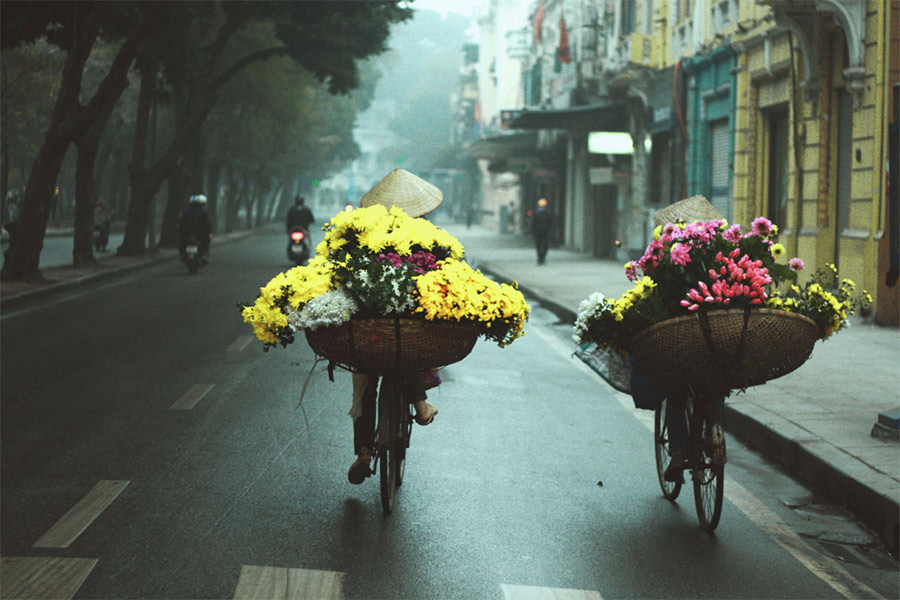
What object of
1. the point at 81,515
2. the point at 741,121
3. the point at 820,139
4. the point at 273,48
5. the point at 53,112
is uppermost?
the point at 273,48

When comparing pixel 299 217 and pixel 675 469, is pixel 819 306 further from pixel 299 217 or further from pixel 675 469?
pixel 299 217

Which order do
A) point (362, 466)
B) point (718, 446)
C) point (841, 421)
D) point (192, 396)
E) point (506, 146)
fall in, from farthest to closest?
1. point (506, 146)
2. point (192, 396)
3. point (841, 421)
4. point (362, 466)
5. point (718, 446)

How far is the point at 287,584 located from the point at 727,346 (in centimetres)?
217

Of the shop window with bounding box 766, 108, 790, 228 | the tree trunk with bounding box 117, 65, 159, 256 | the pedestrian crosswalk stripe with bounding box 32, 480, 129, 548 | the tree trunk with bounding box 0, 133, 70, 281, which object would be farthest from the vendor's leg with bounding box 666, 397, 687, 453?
the tree trunk with bounding box 117, 65, 159, 256

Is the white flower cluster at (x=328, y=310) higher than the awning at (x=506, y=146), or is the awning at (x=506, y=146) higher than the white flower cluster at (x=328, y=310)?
the awning at (x=506, y=146)

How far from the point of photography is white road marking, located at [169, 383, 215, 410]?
32.3ft

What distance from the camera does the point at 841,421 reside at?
8.85 m

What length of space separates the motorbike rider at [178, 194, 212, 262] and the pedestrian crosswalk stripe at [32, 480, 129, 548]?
21.3 m

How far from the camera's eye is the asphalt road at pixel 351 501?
540 cm

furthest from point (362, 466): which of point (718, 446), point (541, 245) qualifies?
point (541, 245)

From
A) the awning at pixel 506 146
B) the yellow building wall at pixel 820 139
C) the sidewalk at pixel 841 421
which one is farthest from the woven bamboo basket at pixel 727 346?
the awning at pixel 506 146

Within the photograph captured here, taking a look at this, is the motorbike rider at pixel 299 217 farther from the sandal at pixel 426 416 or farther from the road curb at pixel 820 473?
the sandal at pixel 426 416

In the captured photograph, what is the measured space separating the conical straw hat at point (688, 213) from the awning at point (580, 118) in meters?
29.5

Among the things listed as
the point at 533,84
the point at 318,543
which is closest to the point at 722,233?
the point at 318,543
